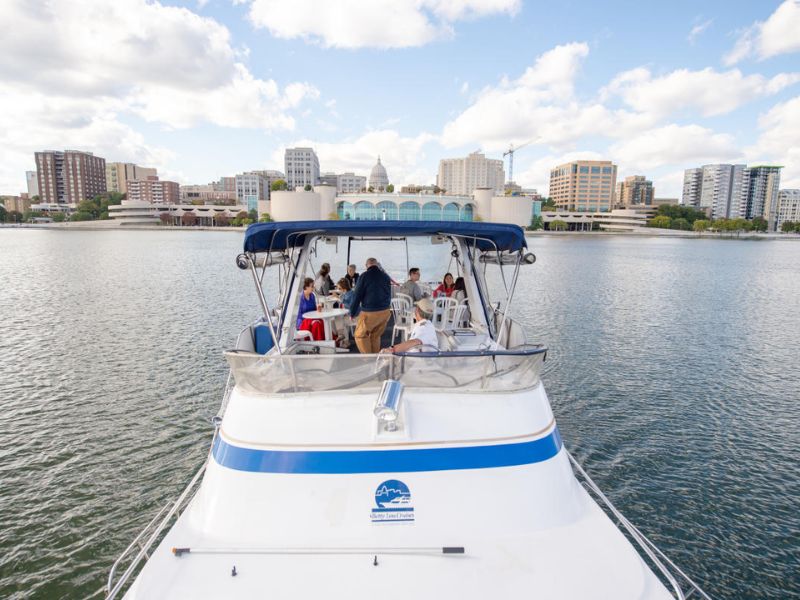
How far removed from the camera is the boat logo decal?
13.1 feet

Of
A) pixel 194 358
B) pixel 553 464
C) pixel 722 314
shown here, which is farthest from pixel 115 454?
pixel 722 314

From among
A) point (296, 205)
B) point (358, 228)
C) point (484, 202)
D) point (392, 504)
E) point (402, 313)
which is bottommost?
point (392, 504)

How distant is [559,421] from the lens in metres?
11.8

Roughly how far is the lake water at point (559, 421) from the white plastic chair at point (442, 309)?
4423mm

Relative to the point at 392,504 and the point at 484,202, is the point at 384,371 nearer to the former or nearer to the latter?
the point at 392,504

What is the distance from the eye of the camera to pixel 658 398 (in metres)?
13.6

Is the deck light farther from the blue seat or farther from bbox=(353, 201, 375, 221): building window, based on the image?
bbox=(353, 201, 375, 221): building window

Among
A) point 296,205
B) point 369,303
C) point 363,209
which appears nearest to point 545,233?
point 363,209

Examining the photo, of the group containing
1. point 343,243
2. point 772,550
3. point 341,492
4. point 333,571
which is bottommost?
point 772,550

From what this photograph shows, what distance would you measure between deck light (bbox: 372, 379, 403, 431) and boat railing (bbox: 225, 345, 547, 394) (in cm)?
25

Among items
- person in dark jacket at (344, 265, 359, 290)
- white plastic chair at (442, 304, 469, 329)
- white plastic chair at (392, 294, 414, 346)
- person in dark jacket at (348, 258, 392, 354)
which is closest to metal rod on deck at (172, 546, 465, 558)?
person in dark jacket at (348, 258, 392, 354)

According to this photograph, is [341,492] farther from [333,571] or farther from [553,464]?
[553,464]

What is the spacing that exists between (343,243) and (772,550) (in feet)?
32.1

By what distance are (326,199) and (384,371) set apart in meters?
160
